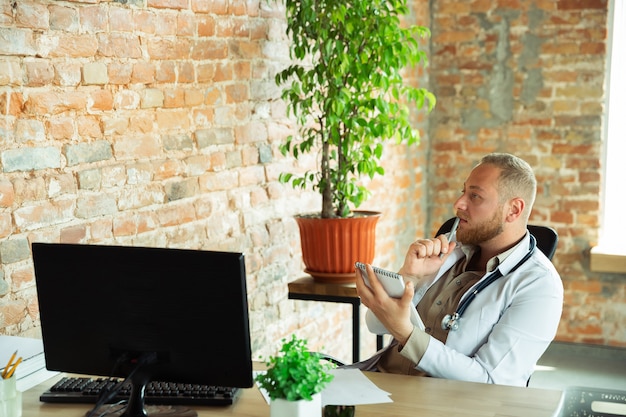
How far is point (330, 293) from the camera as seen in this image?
3.54 meters

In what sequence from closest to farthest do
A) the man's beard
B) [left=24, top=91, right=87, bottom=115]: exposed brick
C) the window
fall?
[left=24, top=91, right=87, bottom=115]: exposed brick → the man's beard → the window

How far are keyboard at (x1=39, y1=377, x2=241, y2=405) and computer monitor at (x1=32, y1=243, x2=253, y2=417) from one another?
0.36ft

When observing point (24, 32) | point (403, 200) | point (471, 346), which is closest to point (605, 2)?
point (403, 200)

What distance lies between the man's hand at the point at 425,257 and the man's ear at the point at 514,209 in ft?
0.69

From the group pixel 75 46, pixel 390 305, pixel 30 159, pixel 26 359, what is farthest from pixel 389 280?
pixel 75 46

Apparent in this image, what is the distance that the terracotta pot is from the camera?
3.52 m

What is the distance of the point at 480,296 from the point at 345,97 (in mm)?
1218

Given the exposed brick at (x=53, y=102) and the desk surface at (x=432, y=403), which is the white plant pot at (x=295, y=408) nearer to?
the desk surface at (x=432, y=403)

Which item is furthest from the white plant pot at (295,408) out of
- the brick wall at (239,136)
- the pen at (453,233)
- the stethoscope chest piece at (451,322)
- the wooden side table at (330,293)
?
the wooden side table at (330,293)

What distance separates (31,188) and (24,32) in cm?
46

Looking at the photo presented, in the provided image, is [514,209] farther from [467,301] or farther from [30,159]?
[30,159]

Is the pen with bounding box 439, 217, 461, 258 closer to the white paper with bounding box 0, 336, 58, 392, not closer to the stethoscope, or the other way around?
the stethoscope

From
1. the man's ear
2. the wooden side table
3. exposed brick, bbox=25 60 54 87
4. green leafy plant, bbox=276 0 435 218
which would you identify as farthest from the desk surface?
green leafy plant, bbox=276 0 435 218

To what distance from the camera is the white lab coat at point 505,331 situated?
2.38 metres
